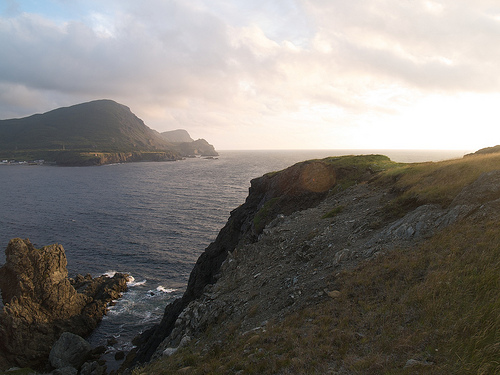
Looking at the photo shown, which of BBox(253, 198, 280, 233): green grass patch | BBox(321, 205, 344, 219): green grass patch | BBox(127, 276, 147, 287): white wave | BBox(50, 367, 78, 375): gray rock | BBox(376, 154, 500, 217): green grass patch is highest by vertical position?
BBox(376, 154, 500, 217): green grass patch

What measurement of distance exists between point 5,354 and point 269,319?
3573cm

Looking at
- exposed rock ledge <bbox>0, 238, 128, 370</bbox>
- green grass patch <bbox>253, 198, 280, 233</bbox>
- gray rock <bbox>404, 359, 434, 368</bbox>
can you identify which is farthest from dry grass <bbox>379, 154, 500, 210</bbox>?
exposed rock ledge <bbox>0, 238, 128, 370</bbox>

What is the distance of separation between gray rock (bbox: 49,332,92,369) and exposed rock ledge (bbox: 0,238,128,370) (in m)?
1.87

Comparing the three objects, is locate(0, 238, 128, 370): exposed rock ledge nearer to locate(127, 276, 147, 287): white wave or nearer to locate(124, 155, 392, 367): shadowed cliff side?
locate(127, 276, 147, 287): white wave

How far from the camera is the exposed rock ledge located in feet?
99.0

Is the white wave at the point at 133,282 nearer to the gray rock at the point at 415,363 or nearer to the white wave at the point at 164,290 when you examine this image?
the white wave at the point at 164,290

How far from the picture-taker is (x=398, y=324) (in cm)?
846

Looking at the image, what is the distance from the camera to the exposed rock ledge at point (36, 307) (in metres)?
30.2

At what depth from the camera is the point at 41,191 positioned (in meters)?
110

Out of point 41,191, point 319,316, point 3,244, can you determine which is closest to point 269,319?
point 319,316

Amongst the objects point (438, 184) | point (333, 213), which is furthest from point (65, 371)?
point (438, 184)

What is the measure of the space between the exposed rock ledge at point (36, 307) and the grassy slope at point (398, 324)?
2877 centimetres

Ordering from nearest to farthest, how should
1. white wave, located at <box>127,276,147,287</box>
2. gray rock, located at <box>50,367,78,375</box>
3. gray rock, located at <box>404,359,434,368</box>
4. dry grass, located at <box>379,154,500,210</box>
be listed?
gray rock, located at <box>404,359,434,368</box> → dry grass, located at <box>379,154,500,210</box> → gray rock, located at <box>50,367,78,375</box> → white wave, located at <box>127,276,147,287</box>

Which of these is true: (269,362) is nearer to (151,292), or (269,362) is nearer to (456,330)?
(456,330)
